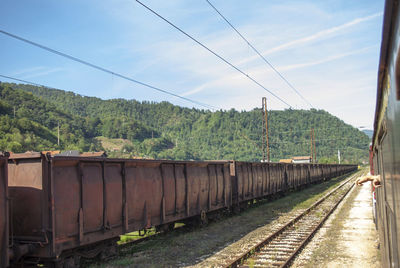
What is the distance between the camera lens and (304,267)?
30.7 ft

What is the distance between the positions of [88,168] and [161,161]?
10.7ft

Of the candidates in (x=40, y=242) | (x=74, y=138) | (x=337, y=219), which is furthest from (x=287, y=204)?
(x=74, y=138)

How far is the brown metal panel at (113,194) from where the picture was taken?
370 inches

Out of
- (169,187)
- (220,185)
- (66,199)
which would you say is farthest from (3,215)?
(220,185)

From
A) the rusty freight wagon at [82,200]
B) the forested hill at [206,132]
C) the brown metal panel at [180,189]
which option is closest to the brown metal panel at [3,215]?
the rusty freight wagon at [82,200]

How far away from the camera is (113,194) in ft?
31.5

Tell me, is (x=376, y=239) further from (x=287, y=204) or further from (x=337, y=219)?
(x=287, y=204)

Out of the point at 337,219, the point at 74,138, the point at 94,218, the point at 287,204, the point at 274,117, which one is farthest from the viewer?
the point at 274,117

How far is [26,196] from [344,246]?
31.4ft

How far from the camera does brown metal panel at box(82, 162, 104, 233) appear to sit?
8695 mm

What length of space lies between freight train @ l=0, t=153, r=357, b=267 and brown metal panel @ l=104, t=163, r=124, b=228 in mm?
23

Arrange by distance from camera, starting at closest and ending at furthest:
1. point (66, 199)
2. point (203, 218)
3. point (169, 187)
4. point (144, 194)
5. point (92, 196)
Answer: point (66, 199) → point (92, 196) → point (144, 194) → point (169, 187) → point (203, 218)

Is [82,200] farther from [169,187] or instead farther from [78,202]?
[169,187]

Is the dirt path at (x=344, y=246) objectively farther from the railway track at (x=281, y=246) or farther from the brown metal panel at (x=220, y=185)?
the brown metal panel at (x=220, y=185)
